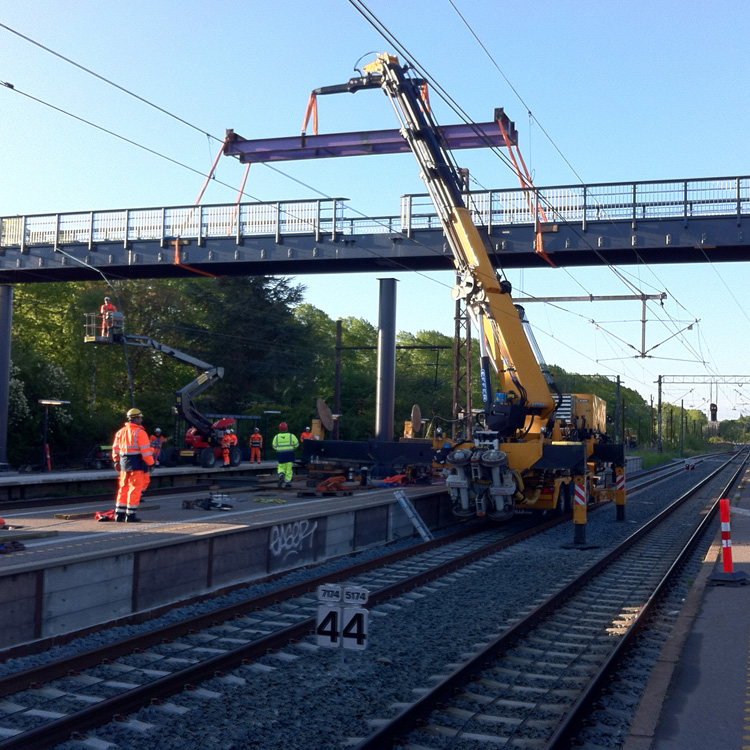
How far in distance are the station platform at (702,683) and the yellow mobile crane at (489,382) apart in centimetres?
673

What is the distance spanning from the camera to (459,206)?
63.7 ft

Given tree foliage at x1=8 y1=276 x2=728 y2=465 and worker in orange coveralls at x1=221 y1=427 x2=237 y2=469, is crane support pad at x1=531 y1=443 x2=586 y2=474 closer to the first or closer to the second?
worker in orange coveralls at x1=221 y1=427 x2=237 y2=469

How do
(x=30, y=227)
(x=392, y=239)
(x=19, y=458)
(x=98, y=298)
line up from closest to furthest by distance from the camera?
(x=392, y=239)
(x=30, y=227)
(x=19, y=458)
(x=98, y=298)

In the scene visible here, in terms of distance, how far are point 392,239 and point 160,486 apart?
1047cm

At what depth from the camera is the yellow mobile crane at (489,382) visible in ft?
57.5

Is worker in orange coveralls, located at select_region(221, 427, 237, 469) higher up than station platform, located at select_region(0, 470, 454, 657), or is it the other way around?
worker in orange coveralls, located at select_region(221, 427, 237, 469)

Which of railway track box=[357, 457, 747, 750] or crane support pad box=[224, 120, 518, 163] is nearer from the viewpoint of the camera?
railway track box=[357, 457, 747, 750]

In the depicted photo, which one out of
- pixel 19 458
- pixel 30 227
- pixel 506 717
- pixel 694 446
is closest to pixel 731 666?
pixel 506 717

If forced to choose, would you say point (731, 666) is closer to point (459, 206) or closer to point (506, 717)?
point (506, 717)

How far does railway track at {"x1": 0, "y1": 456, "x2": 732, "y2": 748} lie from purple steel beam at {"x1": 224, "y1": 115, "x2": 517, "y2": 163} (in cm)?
1735

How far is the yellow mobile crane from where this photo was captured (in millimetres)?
17531

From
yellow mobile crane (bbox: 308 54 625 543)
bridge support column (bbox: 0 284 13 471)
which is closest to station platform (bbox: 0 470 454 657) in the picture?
yellow mobile crane (bbox: 308 54 625 543)

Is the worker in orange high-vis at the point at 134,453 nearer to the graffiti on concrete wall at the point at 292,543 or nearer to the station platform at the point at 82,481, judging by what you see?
the graffiti on concrete wall at the point at 292,543

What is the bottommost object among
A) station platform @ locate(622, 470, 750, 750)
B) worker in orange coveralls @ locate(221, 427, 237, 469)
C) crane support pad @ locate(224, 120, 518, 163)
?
station platform @ locate(622, 470, 750, 750)
